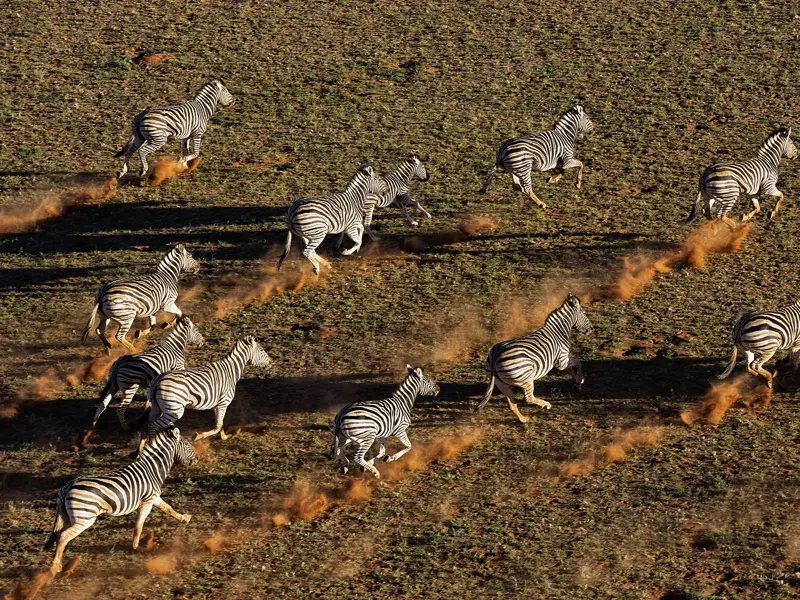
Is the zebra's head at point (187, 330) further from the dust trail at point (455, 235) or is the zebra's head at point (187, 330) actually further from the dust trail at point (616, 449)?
the dust trail at point (616, 449)

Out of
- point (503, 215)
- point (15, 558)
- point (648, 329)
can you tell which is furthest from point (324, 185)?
point (15, 558)

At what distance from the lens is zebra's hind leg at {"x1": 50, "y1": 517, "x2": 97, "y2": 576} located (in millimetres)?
16547

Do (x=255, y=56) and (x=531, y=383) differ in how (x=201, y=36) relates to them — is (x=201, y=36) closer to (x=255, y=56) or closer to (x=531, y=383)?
(x=255, y=56)

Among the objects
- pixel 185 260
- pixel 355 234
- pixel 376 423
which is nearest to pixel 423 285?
pixel 355 234

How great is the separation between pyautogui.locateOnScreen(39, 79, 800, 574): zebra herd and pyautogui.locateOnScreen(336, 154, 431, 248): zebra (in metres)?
0.03

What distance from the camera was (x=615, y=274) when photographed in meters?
25.1

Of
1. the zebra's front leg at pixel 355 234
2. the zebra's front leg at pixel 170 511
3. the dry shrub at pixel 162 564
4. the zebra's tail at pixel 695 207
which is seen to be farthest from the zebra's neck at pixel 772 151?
→ the dry shrub at pixel 162 564

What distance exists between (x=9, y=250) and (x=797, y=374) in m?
15.8

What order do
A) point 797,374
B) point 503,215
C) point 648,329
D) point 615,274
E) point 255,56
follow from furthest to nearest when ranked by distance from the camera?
point 255,56
point 503,215
point 615,274
point 648,329
point 797,374

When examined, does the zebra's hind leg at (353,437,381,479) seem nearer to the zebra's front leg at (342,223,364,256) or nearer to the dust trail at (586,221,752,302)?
the zebra's front leg at (342,223,364,256)

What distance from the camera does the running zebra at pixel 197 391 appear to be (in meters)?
19.0

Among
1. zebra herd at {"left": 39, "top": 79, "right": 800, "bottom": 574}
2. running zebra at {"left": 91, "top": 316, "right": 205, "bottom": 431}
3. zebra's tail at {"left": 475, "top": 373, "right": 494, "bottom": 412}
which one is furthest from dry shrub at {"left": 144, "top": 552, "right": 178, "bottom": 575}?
zebra's tail at {"left": 475, "top": 373, "right": 494, "bottom": 412}

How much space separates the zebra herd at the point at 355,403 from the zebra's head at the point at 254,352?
21mm

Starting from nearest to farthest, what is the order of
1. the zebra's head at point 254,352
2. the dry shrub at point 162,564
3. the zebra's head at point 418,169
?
the dry shrub at point 162,564 < the zebra's head at point 254,352 < the zebra's head at point 418,169
